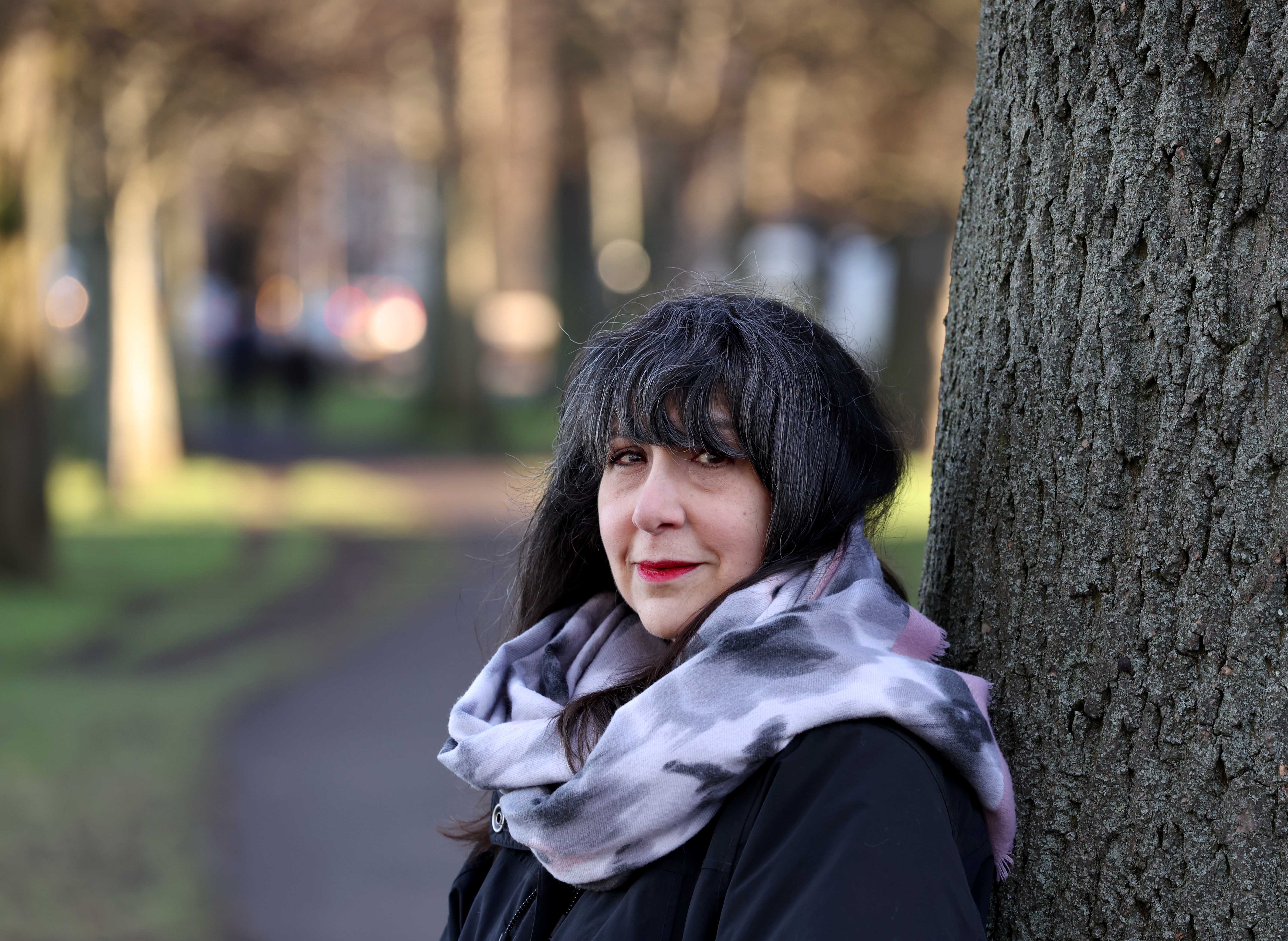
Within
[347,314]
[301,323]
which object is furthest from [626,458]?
[347,314]

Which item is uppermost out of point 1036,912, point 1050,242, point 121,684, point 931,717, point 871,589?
point 1050,242

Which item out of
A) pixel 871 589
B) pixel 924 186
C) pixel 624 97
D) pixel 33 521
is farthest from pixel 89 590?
pixel 624 97

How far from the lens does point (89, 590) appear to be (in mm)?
10984

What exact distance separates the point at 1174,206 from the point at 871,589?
68 cm

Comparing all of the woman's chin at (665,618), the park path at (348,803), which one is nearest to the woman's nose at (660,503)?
the woman's chin at (665,618)

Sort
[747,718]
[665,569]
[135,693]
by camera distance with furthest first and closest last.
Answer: [135,693] < [665,569] < [747,718]

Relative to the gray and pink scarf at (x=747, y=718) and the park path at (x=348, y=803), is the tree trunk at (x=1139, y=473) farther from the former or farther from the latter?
the park path at (x=348, y=803)

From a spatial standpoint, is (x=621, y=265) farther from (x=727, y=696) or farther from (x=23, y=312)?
(x=727, y=696)

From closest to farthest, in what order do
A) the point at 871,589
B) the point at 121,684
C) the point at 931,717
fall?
the point at 931,717 → the point at 871,589 → the point at 121,684

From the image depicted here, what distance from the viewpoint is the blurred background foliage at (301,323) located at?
6891 millimetres

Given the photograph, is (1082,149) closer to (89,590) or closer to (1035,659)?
(1035,659)

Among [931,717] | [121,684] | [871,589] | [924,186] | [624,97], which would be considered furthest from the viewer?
[624,97]

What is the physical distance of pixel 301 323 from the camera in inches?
1345

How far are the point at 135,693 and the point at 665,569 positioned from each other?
6.62 m
